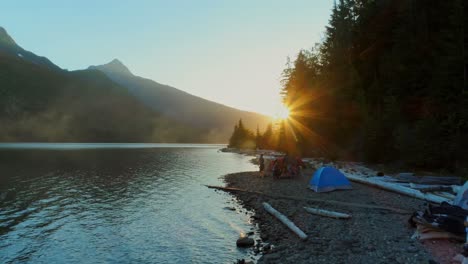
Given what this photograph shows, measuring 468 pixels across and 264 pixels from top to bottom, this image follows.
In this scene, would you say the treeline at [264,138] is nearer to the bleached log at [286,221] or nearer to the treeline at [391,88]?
the treeline at [391,88]

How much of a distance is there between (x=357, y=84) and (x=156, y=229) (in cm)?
4283

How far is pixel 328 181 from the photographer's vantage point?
72.7ft

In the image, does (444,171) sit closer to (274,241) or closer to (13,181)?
(274,241)

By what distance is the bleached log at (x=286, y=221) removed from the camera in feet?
43.2

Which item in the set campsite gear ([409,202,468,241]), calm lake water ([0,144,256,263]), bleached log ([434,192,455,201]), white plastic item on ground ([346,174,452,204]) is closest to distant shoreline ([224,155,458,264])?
campsite gear ([409,202,468,241])

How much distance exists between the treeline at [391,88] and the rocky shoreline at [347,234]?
528 inches

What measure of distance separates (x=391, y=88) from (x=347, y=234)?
32184 mm

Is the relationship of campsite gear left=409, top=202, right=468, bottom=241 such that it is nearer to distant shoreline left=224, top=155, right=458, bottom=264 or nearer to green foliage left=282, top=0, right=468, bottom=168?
distant shoreline left=224, top=155, right=458, bottom=264

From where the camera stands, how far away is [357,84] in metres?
48.1

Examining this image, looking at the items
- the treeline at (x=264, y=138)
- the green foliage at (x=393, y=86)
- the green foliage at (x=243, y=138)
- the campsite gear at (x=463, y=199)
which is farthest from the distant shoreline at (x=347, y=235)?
the green foliage at (x=243, y=138)

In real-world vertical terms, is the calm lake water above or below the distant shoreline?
below

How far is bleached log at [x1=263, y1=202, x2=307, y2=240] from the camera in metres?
13.2

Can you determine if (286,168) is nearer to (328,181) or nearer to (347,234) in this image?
(328,181)

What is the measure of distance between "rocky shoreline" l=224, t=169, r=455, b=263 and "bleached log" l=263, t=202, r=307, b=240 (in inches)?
9.7
